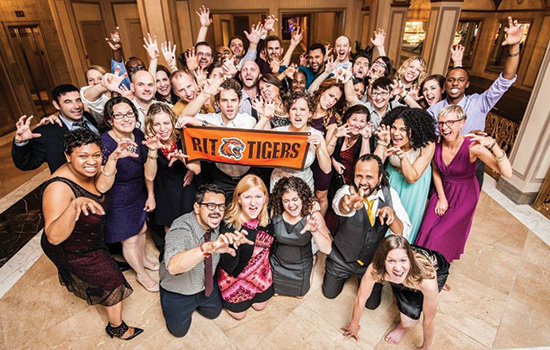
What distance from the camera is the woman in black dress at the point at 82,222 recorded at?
5.99 ft

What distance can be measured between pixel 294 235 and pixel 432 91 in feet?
7.22

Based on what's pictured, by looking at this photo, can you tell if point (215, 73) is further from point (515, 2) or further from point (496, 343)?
point (515, 2)

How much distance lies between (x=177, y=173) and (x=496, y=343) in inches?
116

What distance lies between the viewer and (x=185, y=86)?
305cm

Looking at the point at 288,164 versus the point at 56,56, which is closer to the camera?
the point at 288,164

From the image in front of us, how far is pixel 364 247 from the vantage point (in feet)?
8.36

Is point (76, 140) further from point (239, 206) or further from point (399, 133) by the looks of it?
point (399, 133)

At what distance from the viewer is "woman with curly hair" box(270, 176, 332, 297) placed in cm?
236

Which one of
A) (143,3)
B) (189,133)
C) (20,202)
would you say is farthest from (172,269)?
(143,3)

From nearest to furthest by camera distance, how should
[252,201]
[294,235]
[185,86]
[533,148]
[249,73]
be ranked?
1. [252,201]
2. [294,235]
3. [185,86]
4. [249,73]
5. [533,148]

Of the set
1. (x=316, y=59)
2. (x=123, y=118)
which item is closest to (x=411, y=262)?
(x=123, y=118)

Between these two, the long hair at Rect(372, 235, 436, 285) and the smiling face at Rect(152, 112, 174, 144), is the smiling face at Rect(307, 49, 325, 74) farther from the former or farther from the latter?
the long hair at Rect(372, 235, 436, 285)

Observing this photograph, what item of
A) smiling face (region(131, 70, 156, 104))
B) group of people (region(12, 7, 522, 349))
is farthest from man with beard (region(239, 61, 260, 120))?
smiling face (region(131, 70, 156, 104))

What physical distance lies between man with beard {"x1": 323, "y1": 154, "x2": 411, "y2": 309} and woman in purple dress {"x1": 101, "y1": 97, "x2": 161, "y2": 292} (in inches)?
61.5
